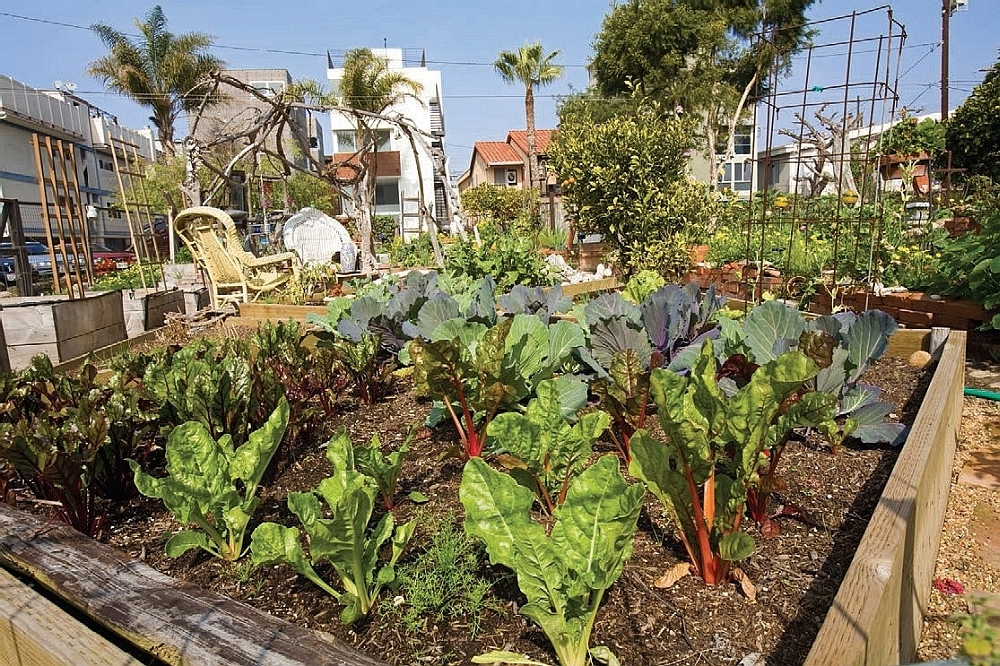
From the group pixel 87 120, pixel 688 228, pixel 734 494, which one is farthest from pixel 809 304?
pixel 87 120

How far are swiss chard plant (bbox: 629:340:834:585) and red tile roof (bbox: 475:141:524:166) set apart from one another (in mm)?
33479

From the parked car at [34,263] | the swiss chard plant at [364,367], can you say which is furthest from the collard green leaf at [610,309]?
the parked car at [34,263]

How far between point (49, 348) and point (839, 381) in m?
5.12

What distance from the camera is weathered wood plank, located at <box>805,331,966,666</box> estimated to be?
104cm

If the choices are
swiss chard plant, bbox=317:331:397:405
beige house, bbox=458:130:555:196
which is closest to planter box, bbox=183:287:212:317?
swiss chard plant, bbox=317:331:397:405

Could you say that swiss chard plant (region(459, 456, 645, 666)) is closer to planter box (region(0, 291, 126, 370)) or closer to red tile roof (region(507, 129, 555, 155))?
planter box (region(0, 291, 126, 370))

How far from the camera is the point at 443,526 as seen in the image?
1.75 metres

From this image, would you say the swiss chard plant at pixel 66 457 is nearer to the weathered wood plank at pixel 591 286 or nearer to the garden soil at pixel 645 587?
the garden soil at pixel 645 587

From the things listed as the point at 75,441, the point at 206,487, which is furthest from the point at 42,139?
the point at 206,487

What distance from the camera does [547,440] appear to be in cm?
159

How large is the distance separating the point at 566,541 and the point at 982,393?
11.8 feet

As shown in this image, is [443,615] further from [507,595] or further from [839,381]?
[839,381]

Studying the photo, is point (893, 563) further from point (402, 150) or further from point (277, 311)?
point (402, 150)

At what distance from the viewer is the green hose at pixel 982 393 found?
355 centimetres
